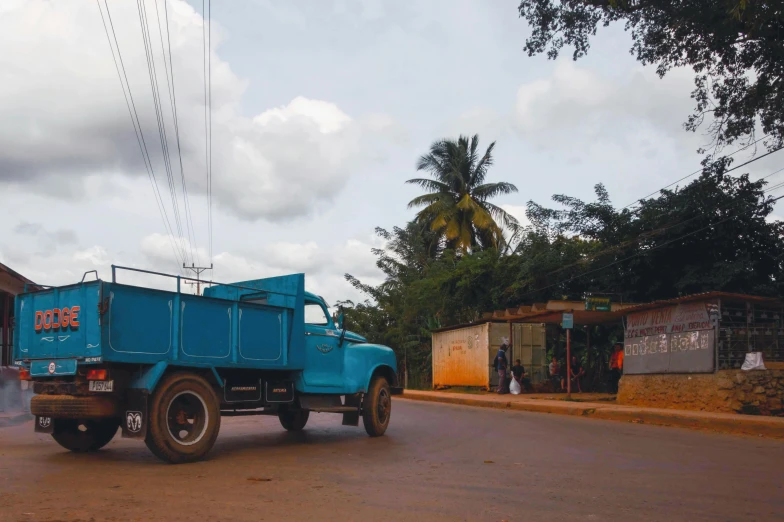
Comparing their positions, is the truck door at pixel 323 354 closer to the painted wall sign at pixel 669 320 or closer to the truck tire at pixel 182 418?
the truck tire at pixel 182 418

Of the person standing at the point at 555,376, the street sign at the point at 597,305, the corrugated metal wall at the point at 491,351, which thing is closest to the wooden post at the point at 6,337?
the street sign at the point at 597,305

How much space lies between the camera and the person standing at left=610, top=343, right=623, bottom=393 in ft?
76.7

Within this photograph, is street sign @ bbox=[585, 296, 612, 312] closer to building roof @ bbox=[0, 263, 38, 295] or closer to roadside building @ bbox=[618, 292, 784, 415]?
roadside building @ bbox=[618, 292, 784, 415]

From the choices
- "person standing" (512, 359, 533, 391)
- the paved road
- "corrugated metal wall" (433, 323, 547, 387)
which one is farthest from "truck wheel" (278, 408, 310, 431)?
"corrugated metal wall" (433, 323, 547, 387)

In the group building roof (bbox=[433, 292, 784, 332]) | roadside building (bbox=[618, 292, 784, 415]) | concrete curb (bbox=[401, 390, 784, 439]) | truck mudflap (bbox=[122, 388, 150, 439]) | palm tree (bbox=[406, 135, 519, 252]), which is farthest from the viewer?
palm tree (bbox=[406, 135, 519, 252])

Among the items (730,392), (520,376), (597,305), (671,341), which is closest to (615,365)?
(520,376)

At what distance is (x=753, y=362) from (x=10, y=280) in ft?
57.9

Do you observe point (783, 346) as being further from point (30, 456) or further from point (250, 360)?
point (30, 456)

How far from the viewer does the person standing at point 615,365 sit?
23.4m

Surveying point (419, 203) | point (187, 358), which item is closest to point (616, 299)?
point (419, 203)

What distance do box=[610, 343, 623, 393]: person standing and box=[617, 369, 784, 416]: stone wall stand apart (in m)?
5.04

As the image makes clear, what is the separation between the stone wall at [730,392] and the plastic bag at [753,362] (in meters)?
0.11

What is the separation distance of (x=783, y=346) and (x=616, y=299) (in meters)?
9.69

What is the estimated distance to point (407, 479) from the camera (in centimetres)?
755
